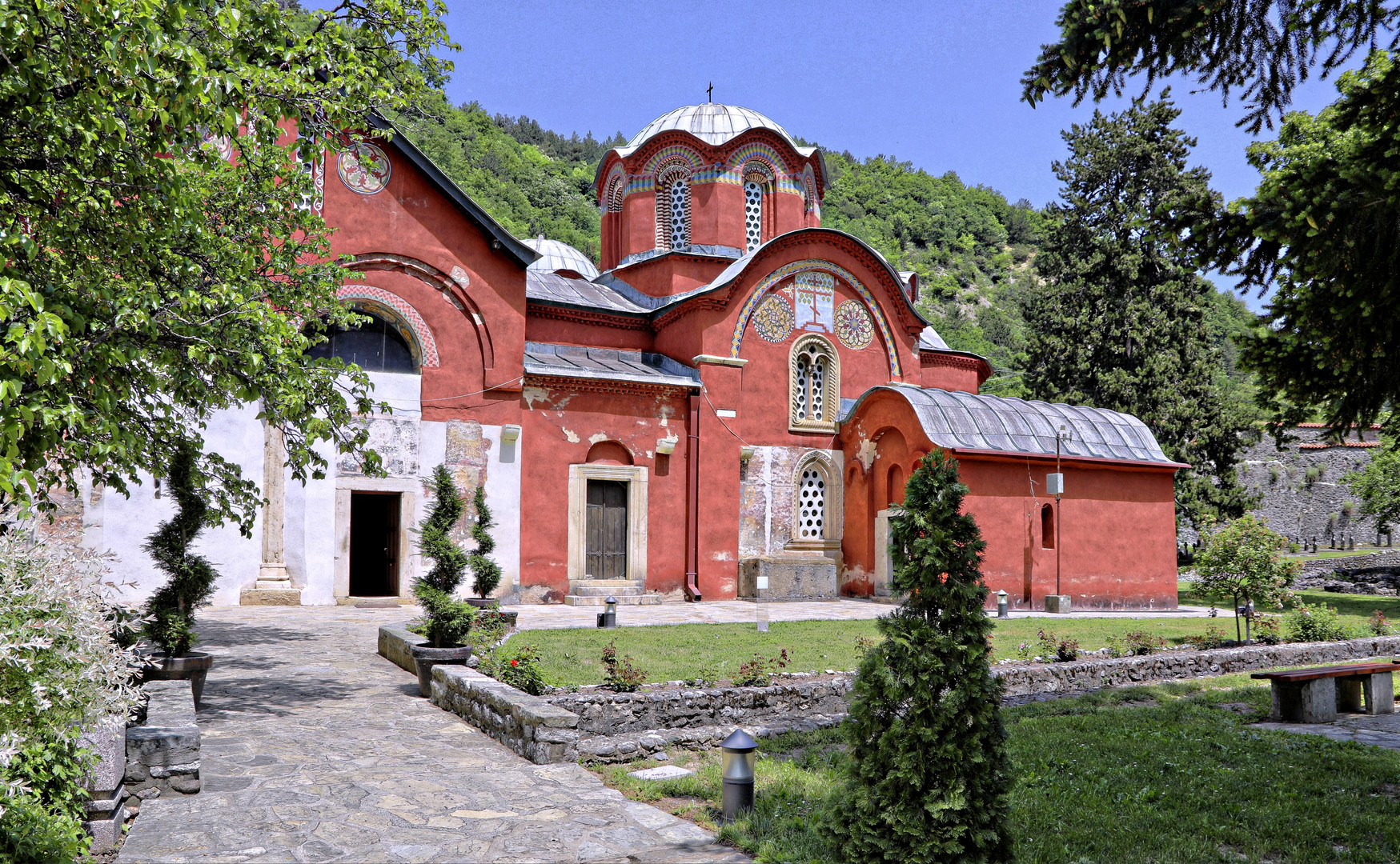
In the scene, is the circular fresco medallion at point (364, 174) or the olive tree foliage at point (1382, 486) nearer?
the circular fresco medallion at point (364, 174)

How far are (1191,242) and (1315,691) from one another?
485 cm

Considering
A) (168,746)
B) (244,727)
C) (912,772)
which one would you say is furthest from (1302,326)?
(244,727)

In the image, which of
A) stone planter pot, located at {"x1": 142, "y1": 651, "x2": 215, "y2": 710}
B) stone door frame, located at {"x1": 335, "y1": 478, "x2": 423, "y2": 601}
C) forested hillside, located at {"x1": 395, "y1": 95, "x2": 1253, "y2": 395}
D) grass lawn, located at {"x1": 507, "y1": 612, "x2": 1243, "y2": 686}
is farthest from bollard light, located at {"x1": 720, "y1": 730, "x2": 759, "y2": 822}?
forested hillside, located at {"x1": 395, "y1": 95, "x2": 1253, "y2": 395}

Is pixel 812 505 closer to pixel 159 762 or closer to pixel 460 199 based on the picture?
pixel 460 199

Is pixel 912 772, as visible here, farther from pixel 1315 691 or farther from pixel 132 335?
pixel 1315 691

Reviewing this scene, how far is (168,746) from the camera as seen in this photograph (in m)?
5.46

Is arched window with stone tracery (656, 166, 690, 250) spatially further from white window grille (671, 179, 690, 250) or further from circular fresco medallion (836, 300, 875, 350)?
circular fresco medallion (836, 300, 875, 350)

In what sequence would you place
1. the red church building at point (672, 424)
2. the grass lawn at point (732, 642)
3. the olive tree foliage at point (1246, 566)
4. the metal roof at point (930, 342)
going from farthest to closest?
the metal roof at point (930, 342) → the red church building at point (672, 424) → the olive tree foliage at point (1246, 566) → the grass lawn at point (732, 642)

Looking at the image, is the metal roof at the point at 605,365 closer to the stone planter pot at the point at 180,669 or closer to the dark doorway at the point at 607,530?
the dark doorway at the point at 607,530

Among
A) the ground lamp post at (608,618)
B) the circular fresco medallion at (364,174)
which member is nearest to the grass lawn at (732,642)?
the ground lamp post at (608,618)

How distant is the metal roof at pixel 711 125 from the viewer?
2078 centimetres

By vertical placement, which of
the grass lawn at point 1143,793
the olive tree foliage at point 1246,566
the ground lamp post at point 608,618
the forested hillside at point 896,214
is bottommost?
the grass lawn at point 1143,793

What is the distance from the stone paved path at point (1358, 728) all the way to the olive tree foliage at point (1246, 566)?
372 cm

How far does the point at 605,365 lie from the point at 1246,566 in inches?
441
